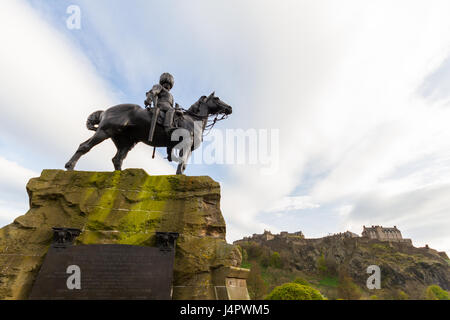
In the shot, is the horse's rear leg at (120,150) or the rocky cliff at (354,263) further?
A: the rocky cliff at (354,263)

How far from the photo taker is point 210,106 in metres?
7.88

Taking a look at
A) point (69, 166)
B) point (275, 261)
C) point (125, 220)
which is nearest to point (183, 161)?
point (125, 220)

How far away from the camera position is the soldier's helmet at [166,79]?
7.82 meters

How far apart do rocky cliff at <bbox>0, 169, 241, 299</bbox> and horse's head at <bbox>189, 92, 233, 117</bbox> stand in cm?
282

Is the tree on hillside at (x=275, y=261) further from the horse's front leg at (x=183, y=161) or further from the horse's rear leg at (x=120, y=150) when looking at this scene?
the horse's front leg at (x=183, y=161)

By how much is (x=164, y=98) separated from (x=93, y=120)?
2.14 meters

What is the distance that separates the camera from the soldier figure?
263 inches

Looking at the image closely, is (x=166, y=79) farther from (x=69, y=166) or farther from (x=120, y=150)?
(x=69, y=166)

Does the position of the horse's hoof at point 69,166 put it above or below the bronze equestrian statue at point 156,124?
below

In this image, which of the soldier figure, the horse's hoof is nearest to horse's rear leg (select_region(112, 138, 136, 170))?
the horse's hoof

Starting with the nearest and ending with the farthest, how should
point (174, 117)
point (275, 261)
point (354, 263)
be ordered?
1. point (174, 117)
2. point (354, 263)
3. point (275, 261)
